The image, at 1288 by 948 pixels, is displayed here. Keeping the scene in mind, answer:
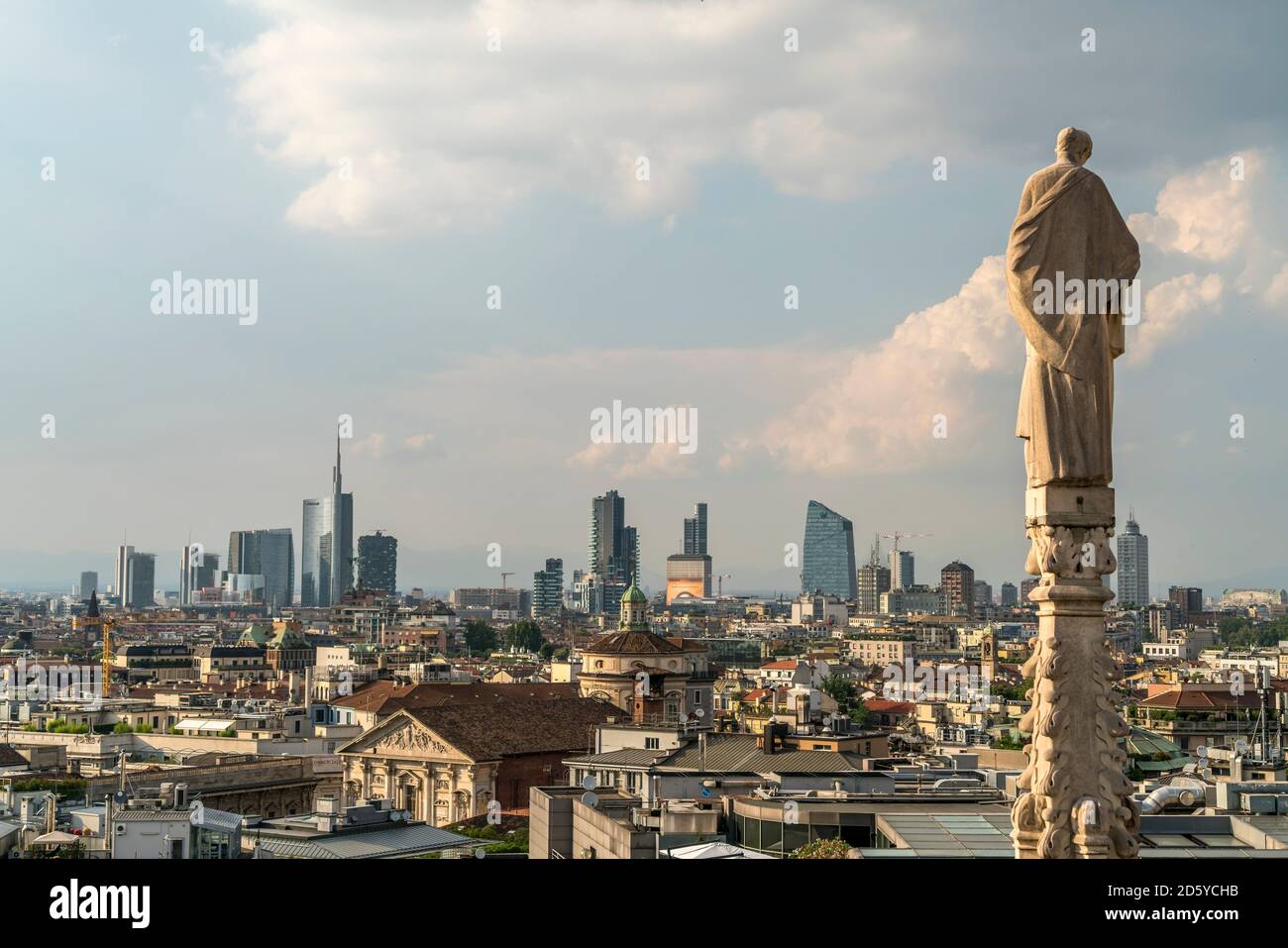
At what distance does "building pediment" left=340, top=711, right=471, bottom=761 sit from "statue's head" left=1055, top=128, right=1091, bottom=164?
57.3m

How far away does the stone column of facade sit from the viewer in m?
5.74

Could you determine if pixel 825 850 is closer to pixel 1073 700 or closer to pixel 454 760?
pixel 1073 700

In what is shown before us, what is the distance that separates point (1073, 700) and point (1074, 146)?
6.77 feet

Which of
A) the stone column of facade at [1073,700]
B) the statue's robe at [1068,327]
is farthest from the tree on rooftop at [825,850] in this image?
the statue's robe at [1068,327]

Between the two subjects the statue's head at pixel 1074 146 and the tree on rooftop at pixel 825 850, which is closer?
the statue's head at pixel 1074 146

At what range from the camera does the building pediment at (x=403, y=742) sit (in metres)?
62.6

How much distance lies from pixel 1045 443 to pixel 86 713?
3220 inches

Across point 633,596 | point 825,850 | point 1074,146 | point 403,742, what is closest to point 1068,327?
point 1074,146

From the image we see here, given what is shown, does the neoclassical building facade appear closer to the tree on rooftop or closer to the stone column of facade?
the tree on rooftop

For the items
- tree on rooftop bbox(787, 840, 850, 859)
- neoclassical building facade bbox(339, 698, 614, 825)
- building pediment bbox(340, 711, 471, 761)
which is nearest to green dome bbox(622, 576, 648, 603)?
neoclassical building facade bbox(339, 698, 614, 825)

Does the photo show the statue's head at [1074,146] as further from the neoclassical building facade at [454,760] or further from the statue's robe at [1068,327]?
the neoclassical building facade at [454,760]

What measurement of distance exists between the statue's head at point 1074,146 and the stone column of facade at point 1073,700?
1295 mm

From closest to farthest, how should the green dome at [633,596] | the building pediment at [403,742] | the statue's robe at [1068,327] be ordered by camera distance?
the statue's robe at [1068,327], the building pediment at [403,742], the green dome at [633,596]
